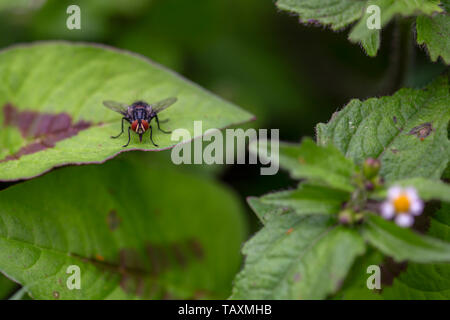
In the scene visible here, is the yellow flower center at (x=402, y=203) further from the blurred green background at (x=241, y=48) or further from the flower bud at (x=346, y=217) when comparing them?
the blurred green background at (x=241, y=48)

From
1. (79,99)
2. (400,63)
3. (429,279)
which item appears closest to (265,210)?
(429,279)

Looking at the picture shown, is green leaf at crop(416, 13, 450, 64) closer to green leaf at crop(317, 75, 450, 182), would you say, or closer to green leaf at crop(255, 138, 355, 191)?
green leaf at crop(317, 75, 450, 182)

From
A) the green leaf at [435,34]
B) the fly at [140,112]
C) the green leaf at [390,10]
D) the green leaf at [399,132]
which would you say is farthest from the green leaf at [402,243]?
the fly at [140,112]

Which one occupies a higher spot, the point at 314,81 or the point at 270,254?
the point at 314,81

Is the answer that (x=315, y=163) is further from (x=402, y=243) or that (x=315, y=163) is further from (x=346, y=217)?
(x=402, y=243)

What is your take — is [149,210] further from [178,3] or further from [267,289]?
[178,3]

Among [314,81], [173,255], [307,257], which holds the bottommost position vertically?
[307,257]
